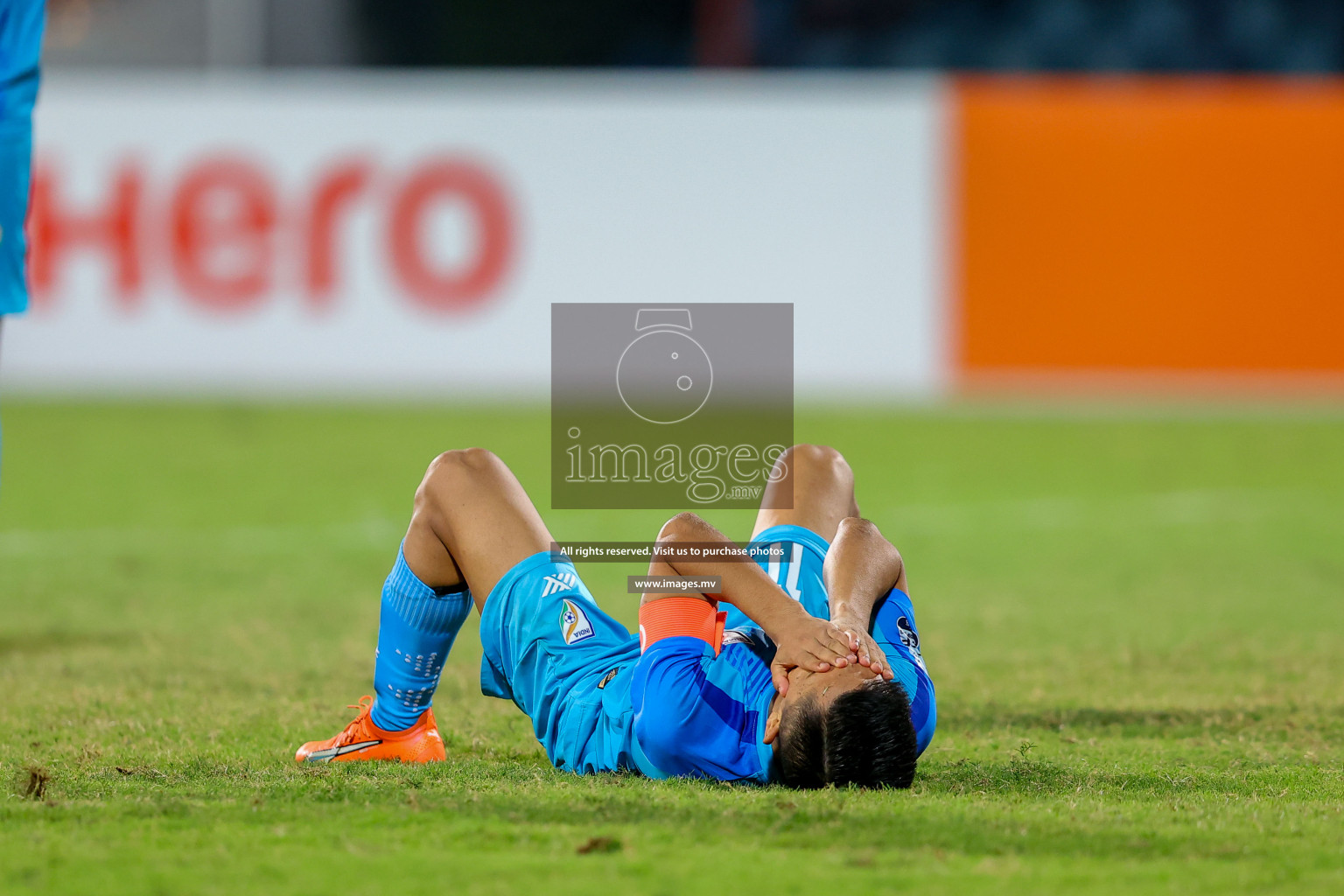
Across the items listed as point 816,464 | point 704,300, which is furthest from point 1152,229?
point 816,464

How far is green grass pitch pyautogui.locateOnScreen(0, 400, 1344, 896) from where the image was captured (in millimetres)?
2578

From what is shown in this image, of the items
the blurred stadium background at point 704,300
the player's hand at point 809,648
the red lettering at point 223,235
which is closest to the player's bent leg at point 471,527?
the blurred stadium background at point 704,300

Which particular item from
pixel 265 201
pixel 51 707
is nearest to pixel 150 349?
pixel 265 201

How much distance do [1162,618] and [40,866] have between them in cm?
397

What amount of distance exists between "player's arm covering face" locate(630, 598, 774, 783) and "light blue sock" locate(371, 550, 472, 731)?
1.57ft

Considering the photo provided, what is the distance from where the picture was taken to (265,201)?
465 inches

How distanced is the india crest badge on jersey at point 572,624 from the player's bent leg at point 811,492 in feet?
1.68

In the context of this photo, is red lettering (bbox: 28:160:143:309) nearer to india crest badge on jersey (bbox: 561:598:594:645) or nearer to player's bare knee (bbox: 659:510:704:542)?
india crest badge on jersey (bbox: 561:598:594:645)

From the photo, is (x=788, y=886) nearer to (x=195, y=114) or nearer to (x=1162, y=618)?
(x=1162, y=618)

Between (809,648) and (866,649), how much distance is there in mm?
104

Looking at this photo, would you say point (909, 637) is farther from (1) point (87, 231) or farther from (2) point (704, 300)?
(1) point (87, 231)

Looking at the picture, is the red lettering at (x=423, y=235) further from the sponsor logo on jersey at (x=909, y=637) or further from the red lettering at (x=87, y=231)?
the sponsor logo on jersey at (x=909, y=637)

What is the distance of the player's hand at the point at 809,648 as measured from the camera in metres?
2.93

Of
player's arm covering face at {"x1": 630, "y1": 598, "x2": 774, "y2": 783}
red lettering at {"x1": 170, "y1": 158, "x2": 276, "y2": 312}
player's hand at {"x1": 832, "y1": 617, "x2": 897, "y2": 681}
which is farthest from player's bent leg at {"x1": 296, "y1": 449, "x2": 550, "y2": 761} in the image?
red lettering at {"x1": 170, "y1": 158, "x2": 276, "y2": 312}
